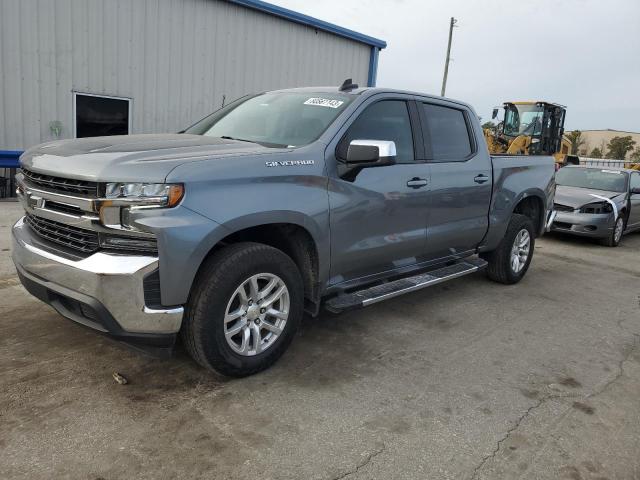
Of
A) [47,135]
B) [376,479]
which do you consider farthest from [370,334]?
Result: [47,135]

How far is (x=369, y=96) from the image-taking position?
4.03 m

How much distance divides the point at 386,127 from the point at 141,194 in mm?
2129

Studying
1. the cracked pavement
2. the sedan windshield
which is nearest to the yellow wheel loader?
the sedan windshield

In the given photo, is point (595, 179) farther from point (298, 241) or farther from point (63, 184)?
point (63, 184)

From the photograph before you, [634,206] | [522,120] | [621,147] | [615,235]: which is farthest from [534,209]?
[621,147]

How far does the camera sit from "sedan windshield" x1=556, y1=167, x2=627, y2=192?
1003cm

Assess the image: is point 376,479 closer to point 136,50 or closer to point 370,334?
point 370,334

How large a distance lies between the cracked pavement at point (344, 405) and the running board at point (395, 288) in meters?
0.38

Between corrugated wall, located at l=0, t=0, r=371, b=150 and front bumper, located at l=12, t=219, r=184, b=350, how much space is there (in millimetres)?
7837

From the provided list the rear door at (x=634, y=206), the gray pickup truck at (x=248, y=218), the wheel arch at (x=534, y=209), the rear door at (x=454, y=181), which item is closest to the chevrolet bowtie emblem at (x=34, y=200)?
the gray pickup truck at (x=248, y=218)

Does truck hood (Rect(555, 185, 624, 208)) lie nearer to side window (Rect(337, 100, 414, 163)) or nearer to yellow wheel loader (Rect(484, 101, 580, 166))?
side window (Rect(337, 100, 414, 163))

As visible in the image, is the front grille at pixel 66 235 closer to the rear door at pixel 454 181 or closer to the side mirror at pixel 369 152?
the side mirror at pixel 369 152

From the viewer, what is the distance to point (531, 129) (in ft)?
56.8

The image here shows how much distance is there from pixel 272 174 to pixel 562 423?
7.33 feet
